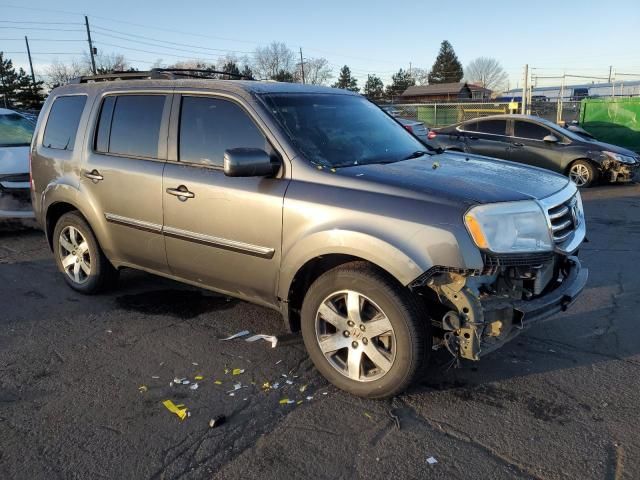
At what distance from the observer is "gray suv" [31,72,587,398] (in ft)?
9.95

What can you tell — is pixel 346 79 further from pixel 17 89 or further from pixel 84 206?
pixel 84 206

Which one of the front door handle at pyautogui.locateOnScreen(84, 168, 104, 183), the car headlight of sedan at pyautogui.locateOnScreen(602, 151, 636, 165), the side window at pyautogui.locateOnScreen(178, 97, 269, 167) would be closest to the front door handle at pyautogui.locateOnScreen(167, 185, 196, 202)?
the side window at pyautogui.locateOnScreen(178, 97, 269, 167)

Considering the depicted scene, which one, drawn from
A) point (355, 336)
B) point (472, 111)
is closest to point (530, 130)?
point (355, 336)

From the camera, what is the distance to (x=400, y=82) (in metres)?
81.4

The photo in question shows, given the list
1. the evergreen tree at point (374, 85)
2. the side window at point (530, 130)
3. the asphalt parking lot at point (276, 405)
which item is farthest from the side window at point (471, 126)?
the evergreen tree at point (374, 85)

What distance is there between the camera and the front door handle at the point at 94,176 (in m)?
4.66

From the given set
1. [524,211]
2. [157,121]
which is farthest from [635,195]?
[157,121]

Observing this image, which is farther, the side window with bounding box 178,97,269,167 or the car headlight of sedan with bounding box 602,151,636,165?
the car headlight of sedan with bounding box 602,151,636,165

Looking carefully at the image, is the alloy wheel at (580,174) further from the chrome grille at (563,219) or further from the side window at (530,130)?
the chrome grille at (563,219)

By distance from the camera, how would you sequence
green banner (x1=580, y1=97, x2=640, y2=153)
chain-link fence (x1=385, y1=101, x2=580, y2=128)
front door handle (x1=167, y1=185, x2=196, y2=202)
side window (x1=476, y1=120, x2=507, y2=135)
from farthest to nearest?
chain-link fence (x1=385, y1=101, x2=580, y2=128)
green banner (x1=580, y1=97, x2=640, y2=153)
side window (x1=476, y1=120, x2=507, y2=135)
front door handle (x1=167, y1=185, x2=196, y2=202)

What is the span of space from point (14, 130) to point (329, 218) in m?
7.38

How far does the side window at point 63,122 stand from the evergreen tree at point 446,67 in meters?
86.4

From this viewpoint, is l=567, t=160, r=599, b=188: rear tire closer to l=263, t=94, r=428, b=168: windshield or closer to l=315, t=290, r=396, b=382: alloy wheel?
l=263, t=94, r=428, b=168: windshield

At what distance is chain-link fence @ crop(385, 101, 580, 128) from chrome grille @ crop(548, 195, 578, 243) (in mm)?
15150
